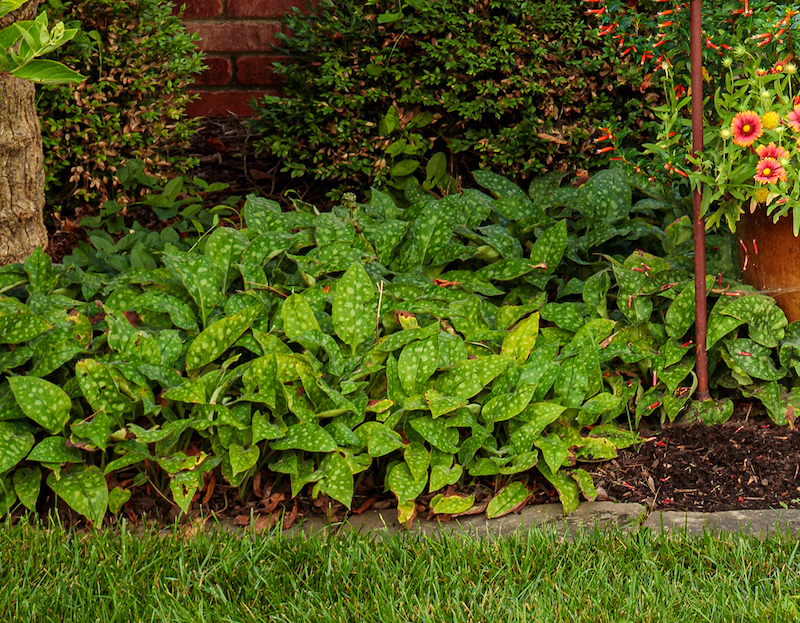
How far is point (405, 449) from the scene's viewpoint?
2.33 meters

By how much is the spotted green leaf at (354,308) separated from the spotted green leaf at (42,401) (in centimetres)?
79

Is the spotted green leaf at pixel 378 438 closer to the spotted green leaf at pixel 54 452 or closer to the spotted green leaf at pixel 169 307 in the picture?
the spotted green leaf at pixel 169 307

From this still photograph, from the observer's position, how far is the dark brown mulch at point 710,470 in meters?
2.30

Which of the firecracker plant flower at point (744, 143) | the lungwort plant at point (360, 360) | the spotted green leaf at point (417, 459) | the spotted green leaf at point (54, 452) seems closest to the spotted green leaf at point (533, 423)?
the lungwort plant at point (360, 360)

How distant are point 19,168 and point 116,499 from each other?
1.33 metres

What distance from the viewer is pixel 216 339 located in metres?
2.48

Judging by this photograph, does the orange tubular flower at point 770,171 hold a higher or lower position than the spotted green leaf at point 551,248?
higher

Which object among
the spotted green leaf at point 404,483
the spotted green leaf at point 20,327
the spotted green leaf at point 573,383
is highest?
the spotted green leaf at point 20,327

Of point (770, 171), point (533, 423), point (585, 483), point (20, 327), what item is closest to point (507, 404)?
point (533, 423)

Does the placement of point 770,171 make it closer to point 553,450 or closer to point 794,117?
point 794,117

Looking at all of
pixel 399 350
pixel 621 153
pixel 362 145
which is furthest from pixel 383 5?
pixel 399 350

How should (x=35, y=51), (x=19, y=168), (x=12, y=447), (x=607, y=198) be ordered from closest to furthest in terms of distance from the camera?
1. (x=35, y=51)
2. (x=12, y=447)
3. (x=19, y=168)
4. (x=607, y=198)

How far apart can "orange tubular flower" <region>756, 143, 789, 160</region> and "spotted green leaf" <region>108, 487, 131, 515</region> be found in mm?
1940

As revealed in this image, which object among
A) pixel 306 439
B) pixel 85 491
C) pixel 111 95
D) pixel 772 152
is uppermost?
pixel 111 95
